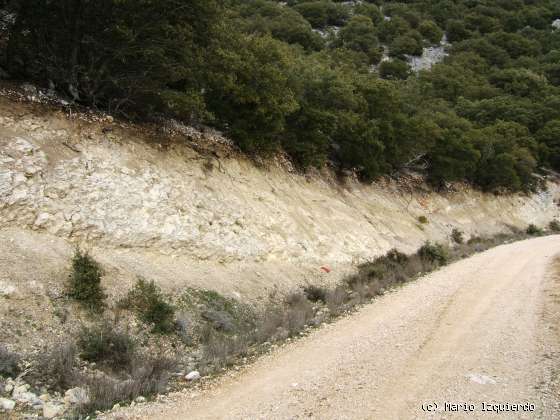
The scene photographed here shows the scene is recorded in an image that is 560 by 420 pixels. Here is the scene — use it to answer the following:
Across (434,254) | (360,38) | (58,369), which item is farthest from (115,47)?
(360,38)

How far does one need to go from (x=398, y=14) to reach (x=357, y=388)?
3723 inches

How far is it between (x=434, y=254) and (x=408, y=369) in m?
16.2

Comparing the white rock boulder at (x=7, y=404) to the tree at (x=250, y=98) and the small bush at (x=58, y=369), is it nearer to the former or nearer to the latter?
the small bush at (x=58, y=369)

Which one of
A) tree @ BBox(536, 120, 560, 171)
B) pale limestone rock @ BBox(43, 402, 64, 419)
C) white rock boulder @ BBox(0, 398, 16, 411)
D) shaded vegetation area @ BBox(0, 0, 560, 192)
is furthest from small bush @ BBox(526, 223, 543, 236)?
white rock boulder @ BBox(0, 398, 16, 411)

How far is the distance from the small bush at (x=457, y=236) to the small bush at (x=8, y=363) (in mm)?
28392

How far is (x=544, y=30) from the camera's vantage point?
303ft

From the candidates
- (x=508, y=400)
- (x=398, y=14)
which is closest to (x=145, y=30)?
(x=508, y=400)

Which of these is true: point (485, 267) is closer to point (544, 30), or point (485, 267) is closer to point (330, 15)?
point (330, 15)

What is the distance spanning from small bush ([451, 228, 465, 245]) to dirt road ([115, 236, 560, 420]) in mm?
17153

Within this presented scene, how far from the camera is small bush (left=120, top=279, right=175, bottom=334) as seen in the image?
9945mm

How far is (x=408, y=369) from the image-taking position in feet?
26.7

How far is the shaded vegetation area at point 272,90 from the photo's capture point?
13359mm

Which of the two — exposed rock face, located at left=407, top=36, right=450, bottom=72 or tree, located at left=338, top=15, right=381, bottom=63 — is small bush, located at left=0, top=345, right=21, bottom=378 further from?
exposed rock face, located at left=407, top=36, right=450, bottom=72

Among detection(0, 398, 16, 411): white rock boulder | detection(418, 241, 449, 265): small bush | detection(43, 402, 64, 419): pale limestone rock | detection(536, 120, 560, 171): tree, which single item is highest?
detection(536, 120, 560, 171): tree
